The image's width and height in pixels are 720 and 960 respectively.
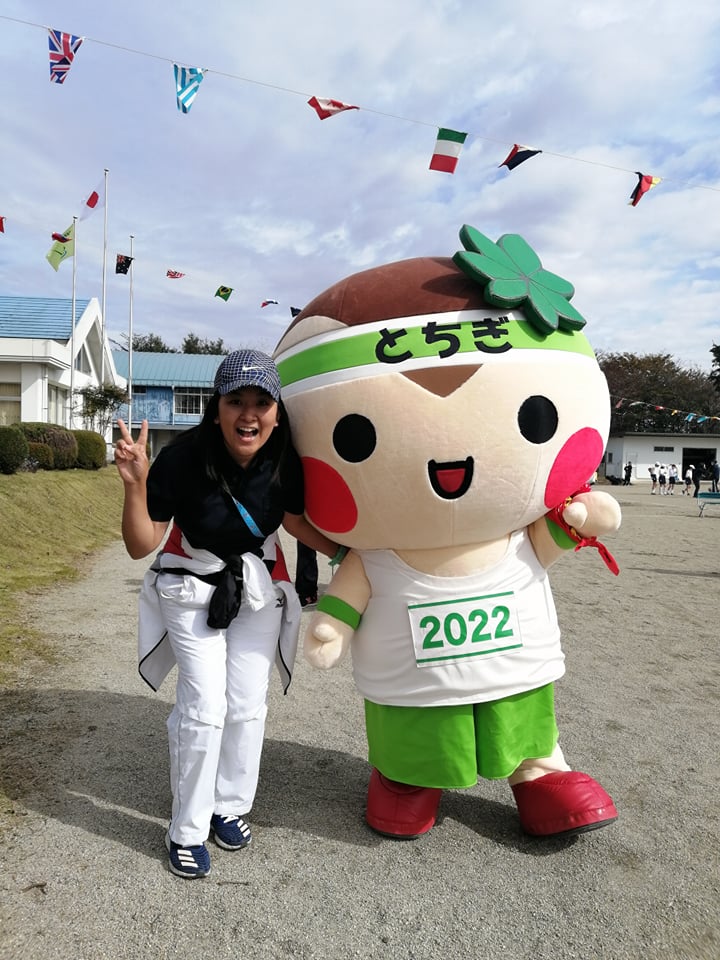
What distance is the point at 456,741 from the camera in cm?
282

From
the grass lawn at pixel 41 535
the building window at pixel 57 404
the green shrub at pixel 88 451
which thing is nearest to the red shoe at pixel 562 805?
the grass lawn at pixel 41 535

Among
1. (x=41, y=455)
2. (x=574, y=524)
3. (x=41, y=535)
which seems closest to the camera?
(x=574, y=524)

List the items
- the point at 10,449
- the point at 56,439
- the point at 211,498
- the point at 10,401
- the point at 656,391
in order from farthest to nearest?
the point at 656,391 → the point at 10,401 → the point at 56,439 → the point at 10,449 → the point at 211,498

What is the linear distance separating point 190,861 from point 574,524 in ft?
6.52

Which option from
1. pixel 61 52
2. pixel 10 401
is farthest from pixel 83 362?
pixel 61 52

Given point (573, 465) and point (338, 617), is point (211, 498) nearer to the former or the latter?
point (338, 617)

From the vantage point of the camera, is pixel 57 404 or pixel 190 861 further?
pixel 57 404

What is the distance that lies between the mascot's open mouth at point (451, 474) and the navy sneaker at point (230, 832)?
158 cm

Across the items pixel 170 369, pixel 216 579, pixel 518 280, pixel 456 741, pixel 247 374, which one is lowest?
pixel 456 741

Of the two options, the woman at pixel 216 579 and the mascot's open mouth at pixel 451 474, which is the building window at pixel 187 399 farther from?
the mascot's open mouth at pixel 451 474

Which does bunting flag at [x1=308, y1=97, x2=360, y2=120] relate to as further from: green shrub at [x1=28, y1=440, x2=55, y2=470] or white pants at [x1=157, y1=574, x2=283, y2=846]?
green shrub at [x1=28, y1=440, x2=55, y2=470]

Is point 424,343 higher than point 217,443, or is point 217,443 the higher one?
point 424,343

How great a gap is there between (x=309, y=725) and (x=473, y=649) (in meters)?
1.71

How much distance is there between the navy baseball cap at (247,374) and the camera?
2.65 meters
